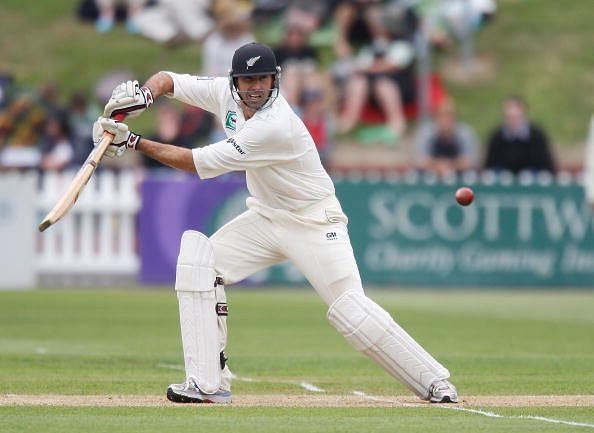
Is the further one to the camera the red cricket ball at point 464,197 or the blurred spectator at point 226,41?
the blurred spectator at point 226,41

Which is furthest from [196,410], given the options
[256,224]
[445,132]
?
[445,132]

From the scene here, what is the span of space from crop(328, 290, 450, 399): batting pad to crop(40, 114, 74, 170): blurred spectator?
1234 centimetres

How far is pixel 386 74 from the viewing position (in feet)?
74.1

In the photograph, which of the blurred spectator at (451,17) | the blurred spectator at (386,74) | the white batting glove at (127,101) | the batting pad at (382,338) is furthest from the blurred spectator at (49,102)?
the batting pad at (382,338)

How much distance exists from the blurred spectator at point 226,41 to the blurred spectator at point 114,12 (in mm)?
3132

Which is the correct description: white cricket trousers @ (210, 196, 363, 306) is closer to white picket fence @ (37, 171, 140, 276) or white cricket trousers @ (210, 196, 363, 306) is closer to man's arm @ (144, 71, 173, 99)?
man's arm @ (144, 71, 173, 99)

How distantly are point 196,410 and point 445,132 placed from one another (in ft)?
42.2

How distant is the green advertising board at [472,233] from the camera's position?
18.7m

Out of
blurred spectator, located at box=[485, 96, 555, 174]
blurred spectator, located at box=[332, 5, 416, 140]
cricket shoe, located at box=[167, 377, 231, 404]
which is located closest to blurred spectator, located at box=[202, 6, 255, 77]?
blurred spectator, located at box=[332, 5, 416, 140]

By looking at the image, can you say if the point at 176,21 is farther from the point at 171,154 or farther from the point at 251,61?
the point at 171,154

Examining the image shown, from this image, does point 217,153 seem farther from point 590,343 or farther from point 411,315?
point 411,315

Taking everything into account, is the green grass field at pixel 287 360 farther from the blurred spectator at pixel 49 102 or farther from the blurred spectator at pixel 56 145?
the blurred spectator at pixel 49 102

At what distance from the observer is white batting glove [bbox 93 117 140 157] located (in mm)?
7883

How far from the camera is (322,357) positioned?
11.3m
